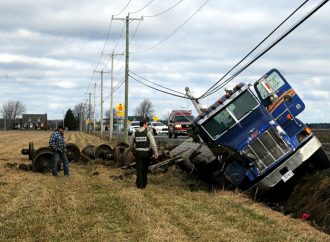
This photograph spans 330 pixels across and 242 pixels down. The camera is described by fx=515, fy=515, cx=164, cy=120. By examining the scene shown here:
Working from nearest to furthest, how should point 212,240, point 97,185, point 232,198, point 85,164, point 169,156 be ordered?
point 212,240 < point 232,198 < point 97,185 < point 169,156 < point 85,164

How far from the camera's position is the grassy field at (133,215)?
803 centimetres

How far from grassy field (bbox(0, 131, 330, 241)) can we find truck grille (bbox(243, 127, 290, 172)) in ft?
3.47

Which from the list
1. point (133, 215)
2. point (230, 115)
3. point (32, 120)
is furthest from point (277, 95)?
point (32, 120)

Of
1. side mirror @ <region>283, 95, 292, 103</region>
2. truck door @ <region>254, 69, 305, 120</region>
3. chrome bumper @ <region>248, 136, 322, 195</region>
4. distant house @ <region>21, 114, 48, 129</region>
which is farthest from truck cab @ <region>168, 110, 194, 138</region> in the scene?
distant house @ <region>21, 114, 48, 129</region>

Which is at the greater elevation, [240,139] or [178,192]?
[240,139]

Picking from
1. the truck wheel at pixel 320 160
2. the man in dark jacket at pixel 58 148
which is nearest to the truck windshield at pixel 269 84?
the truck wheel at pixel 320 160

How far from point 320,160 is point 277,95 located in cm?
230

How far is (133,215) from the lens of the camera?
31.0 ft

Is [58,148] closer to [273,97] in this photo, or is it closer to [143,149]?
[143,149]

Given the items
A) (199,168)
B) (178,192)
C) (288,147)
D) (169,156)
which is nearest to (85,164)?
(169,156)

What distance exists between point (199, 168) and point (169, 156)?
3072 mm

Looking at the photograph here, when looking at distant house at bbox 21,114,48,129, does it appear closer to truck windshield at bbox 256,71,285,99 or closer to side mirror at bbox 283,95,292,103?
truck windshield at bbox 256,71,285,99

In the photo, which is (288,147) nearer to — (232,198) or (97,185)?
(232,198)

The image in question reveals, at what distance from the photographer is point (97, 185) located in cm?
1403
